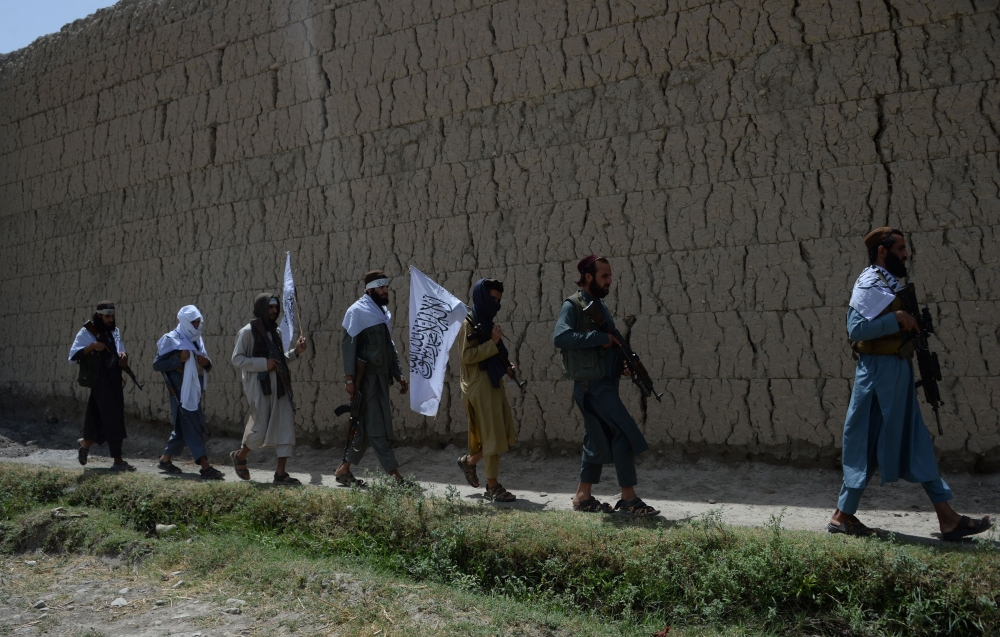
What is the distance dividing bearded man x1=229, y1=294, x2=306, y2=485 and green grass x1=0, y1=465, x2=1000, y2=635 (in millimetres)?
608

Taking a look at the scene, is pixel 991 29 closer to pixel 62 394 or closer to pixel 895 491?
pixel 895 491

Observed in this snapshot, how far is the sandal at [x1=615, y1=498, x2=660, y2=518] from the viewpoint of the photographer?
4.88 metres

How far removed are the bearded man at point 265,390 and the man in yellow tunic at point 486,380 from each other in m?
1.69

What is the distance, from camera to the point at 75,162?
1034cm

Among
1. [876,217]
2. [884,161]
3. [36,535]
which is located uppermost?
[884,161]

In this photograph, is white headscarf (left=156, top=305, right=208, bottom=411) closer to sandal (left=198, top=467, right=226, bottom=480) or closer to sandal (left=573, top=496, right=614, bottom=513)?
sandal (left=198, top=467, right=226, bottom=480)

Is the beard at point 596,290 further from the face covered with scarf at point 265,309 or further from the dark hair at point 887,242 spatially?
the face covered with scarf at point 265,309

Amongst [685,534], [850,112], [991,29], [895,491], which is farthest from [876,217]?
[685,534]

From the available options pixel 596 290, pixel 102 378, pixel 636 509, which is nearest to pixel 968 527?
pixel 636 509

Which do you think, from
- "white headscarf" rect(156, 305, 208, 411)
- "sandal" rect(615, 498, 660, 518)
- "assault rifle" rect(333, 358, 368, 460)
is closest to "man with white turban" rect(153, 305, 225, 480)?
"white headscarf" rect(156, 305, 208, 411)

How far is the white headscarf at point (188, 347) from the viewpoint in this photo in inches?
278

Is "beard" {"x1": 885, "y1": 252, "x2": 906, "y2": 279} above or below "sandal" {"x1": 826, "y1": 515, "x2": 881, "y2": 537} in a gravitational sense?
above

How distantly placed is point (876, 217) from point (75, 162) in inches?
351

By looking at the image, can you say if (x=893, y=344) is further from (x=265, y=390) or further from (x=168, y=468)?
(x=168, y=468)
